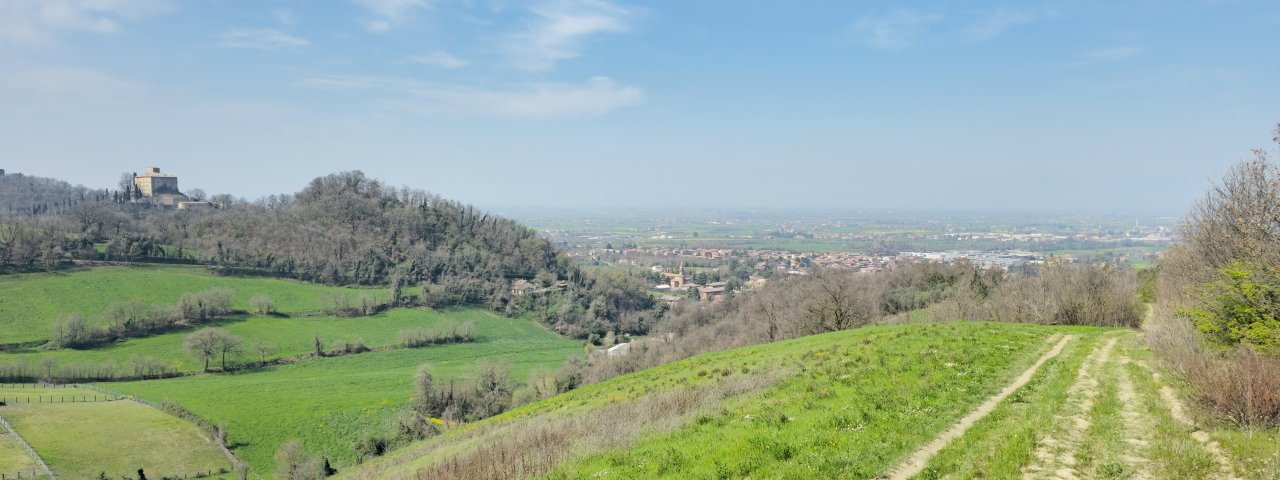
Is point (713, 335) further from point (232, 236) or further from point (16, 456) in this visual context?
point (232, 236)

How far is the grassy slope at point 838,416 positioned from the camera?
1004 cm

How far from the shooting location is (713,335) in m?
63.1

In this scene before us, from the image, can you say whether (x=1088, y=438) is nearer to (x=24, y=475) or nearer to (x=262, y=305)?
(x=24, y=475)

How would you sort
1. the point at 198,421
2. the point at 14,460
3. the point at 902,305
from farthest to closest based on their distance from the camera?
1. the point at 902,305
2. the point at 198,421
3. the point at 14,460

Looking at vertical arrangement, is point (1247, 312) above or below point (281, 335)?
above

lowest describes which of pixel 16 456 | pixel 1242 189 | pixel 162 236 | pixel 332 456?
pixel 332 456

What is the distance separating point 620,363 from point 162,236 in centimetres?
12007

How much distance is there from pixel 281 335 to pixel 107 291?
29.5m

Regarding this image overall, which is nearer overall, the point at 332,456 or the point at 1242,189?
the point at 1242,189

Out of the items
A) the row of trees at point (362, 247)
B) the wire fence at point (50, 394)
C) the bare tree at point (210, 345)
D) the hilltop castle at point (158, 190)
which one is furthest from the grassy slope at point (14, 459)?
the hilltop castle at point (158, 190)

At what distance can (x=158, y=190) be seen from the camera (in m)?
190

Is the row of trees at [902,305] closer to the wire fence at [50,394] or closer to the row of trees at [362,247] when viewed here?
the wire fence at [50,394]

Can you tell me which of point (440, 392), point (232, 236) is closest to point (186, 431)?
point (440, 392)

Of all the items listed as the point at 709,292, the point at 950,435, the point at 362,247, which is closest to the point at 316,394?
the point at 950,435
